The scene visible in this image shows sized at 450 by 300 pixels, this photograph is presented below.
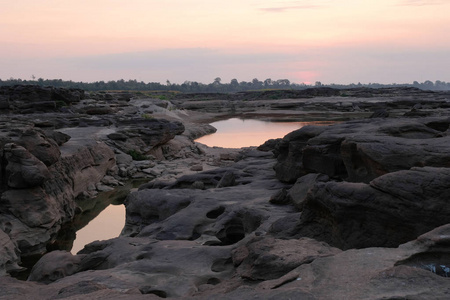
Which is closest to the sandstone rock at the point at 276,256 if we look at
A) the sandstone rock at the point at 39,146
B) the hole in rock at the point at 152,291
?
the hole in rock at the point at 152,291

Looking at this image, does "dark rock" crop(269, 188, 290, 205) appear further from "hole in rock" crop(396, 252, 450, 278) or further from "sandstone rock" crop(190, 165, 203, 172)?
"sandstone rock" crop(190, 165, 203, 172)

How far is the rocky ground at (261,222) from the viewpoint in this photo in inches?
184

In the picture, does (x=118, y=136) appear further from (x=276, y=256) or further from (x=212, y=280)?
(x=276, y=256)

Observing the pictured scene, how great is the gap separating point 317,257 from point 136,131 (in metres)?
20.8

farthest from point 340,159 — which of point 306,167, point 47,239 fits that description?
point 47,239

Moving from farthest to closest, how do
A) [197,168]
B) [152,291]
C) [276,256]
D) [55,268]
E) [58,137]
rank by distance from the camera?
[197,168] → [58,137] → [55,268] → [152,291] → [276,256]

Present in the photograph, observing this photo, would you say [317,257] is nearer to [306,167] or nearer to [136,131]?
[306,167]

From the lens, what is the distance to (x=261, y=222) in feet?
29.0

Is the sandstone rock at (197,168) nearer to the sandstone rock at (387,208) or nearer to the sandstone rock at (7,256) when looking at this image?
the sandstone rock at (7,256)

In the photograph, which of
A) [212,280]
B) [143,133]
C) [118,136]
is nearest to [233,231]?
[212,280]

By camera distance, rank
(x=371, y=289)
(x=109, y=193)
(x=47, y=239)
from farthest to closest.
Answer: (x=109, y=193) < (x=47, y=239) < (x=371, y=289)

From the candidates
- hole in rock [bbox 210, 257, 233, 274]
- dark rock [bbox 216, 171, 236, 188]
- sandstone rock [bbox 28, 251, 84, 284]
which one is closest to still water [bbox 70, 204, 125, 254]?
dark rock [bbox 216, 171, 236, 188]

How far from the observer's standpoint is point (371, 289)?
399 centimetres

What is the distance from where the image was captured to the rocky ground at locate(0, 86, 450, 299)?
4.67 m
